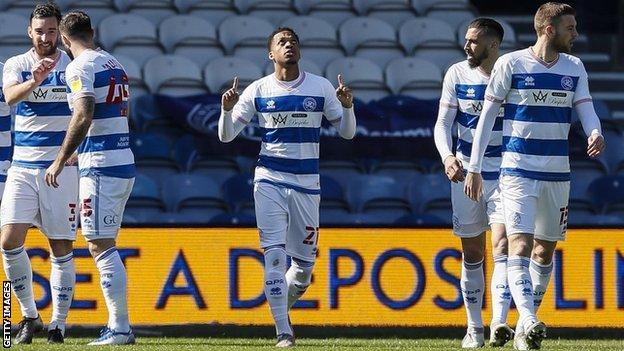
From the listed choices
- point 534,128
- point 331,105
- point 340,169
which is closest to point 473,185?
point 534,128

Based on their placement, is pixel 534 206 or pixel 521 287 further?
pixel 534 206

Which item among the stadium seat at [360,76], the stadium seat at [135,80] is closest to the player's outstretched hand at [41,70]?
the stadium seat at [135,80]

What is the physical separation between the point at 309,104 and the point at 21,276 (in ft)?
7.20

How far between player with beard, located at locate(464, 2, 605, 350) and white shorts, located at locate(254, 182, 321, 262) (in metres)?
1.16

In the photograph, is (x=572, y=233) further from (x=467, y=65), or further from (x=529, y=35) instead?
(x=529, y=35)

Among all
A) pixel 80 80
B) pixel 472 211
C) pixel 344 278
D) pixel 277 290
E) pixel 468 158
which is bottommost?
pixel 344 278

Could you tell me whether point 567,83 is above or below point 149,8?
below

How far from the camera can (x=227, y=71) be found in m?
14.6

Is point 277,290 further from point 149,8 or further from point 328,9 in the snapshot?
point 328,9

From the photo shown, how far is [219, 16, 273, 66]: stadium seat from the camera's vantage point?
15078mm

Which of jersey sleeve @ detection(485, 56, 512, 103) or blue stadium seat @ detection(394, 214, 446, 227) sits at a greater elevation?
jersey sleeve @ detection(485, 56, 512, 103)

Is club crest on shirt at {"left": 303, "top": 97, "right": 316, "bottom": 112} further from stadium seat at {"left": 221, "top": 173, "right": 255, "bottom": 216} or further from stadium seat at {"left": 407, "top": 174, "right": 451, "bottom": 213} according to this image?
stadium seat at {"left": 407, "top": 174, "right": 451, "bottom": 213}

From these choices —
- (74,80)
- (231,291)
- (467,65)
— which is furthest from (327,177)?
(74,80)

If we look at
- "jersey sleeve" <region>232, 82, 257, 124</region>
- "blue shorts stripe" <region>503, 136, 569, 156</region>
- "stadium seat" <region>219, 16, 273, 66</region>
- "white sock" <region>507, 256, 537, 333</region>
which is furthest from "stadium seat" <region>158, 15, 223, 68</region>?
"white sock" <region>507, 256, 537, 333</region>
